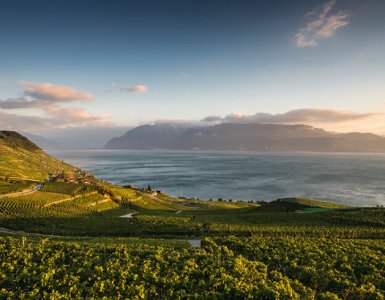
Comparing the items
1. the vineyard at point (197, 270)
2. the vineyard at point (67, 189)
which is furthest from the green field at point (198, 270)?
the vineyard at point (67, 189)

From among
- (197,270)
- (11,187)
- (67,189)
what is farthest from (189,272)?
(11,187)

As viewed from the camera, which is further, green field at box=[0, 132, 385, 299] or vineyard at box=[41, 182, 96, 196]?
vineyard at box=[41, 182, 96, 196]

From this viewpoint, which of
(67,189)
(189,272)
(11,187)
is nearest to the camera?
(189,272)

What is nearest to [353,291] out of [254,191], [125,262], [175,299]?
[175,299]

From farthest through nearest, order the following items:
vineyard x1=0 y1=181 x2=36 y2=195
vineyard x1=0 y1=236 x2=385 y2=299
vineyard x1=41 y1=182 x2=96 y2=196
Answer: vineyard x1=41 y1=182 x2=96 y2=196, vineyard x1=0 y1=181 x2=36 y2=195, vineyard x1=0 y1=236 x2=385 y2=299

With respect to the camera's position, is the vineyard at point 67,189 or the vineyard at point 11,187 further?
the vineyard at point 67,189

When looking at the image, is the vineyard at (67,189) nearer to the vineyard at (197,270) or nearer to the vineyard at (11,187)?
the vineyard at (11,187)

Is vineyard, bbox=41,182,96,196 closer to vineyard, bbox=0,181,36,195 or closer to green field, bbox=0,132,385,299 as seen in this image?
vineyard, bbox=0,181,36,195

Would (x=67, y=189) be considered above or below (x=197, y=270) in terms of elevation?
below

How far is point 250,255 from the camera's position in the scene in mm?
28609

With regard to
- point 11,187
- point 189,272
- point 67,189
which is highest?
point 189,272

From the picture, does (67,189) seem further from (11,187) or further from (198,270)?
(198,270)

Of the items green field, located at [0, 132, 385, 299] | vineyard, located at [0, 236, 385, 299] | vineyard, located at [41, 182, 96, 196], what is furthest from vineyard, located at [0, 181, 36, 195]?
vineyard, located at [0, 236, 385, 299]

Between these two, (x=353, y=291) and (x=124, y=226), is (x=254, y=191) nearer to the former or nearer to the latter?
(x=124, y=226)
